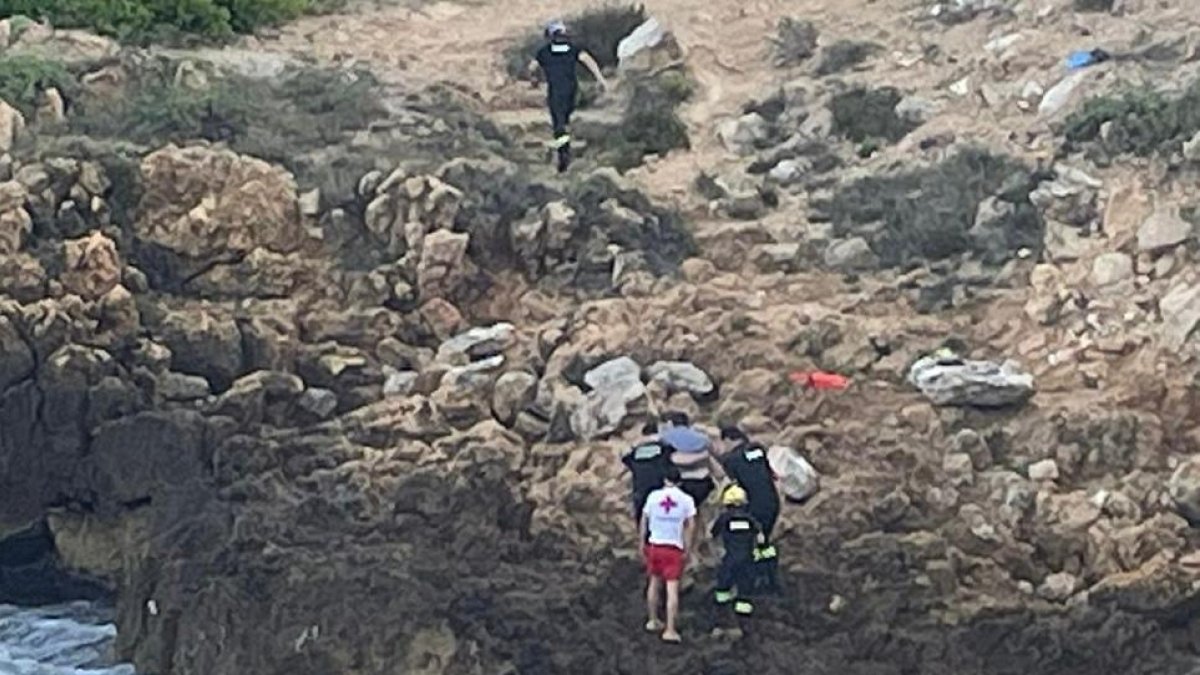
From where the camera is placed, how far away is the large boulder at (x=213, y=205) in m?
20.2

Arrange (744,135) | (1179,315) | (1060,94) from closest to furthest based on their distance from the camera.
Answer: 1. (1179,315)
2. (1060,94)
3. (744,135)

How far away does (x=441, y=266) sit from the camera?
19906mm

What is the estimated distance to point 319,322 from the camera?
19656mm

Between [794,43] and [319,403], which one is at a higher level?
[794,43]

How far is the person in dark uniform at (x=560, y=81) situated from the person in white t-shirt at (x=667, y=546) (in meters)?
6.20

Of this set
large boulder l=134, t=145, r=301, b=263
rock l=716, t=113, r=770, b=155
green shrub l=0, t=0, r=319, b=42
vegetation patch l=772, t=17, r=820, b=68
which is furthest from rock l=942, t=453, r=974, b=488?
green shrub l=0, t=0, r=319, b=42

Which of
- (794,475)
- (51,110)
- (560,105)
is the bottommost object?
(794,475)

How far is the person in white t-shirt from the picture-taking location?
16.0 m

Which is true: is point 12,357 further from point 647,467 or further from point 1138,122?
point 1138,122

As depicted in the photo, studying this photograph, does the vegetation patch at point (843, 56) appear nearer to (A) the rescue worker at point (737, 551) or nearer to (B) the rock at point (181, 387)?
(B) the rock at point (181, 387)

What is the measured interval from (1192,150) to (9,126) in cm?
1011

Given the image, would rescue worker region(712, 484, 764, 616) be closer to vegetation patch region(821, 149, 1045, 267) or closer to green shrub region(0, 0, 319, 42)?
vegetation patch region(821, 149, 1045, 267)

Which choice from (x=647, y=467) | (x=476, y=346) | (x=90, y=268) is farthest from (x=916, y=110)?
(x=90, y=268)

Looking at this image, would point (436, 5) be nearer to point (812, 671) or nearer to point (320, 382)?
point (320, 382)
